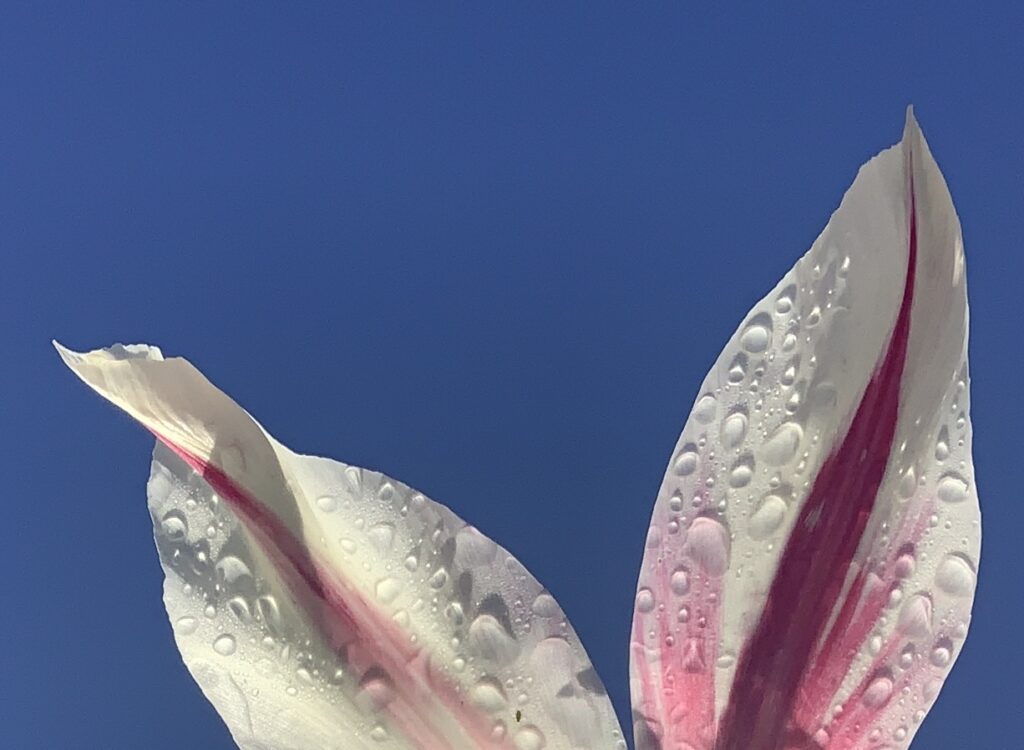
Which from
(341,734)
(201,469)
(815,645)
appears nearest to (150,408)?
(201,469)

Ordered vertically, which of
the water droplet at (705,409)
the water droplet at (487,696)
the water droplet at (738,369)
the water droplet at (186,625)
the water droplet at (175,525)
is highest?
the water droplet at (738,369)

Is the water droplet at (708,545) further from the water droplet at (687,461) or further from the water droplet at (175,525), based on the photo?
the water droplet at (175,525)

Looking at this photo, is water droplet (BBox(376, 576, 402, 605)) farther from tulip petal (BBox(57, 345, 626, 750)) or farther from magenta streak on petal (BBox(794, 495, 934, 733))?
magenta streak on petal (BBox(794, 495, 934, 733))

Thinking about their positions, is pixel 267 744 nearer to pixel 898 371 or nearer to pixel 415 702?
pixel 415 702

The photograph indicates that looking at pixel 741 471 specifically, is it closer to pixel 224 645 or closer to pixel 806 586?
pixel 806 586

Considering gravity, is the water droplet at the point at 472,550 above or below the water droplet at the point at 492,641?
above

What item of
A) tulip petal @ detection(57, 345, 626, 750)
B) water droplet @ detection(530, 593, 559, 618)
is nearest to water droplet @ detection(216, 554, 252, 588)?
tulip petal @ detection(57, 345, 626, 750)

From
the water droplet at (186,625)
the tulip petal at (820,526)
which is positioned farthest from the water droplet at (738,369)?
the water droplet at (186,625)
